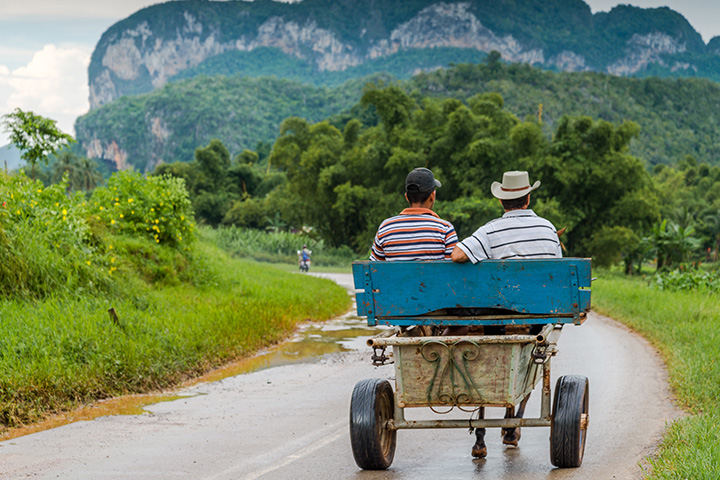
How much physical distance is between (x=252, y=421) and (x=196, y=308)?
5.93 meters

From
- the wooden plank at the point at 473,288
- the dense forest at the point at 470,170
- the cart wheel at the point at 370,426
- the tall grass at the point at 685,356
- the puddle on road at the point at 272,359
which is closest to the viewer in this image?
the tall grass at the point at 685,356

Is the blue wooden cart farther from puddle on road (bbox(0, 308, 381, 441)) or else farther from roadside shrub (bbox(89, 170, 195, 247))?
roadside shrub (bbox(89, 170, 195, 247))

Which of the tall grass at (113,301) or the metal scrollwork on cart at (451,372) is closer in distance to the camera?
the metal scrollwork on cart at (451,372)

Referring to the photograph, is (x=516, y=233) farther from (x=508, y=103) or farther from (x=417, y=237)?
(x=508, y=103)

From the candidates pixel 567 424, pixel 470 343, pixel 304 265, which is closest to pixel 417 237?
pixel 470 343

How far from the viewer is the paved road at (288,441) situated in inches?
232

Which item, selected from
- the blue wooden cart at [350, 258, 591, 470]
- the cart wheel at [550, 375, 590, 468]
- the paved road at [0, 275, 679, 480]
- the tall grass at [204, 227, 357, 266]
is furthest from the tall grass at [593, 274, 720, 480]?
the tall grass at [204, 227, 357, 266]

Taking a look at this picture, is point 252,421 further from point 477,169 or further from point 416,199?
point 477,169

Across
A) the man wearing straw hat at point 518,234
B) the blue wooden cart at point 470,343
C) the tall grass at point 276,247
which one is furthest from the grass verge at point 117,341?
the tall grass at point 276,247

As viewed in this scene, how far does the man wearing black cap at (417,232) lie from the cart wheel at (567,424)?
1351mm

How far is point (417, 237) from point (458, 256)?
0.67m

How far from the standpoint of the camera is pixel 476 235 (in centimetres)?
589

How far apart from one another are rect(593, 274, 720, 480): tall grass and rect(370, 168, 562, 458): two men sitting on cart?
4.11ft

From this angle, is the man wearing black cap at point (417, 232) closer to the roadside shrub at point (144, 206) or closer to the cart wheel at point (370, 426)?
the cart wheel at point (370, 426)
